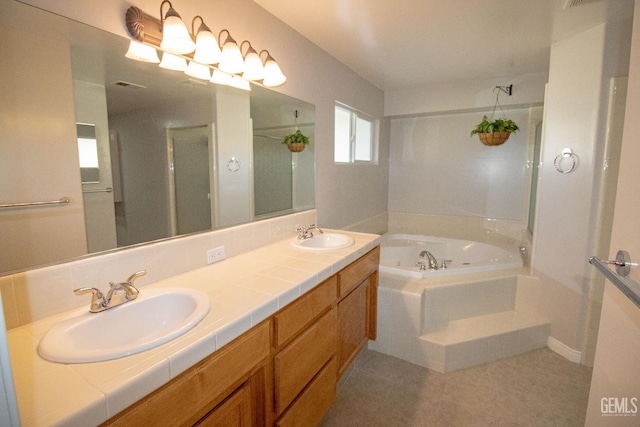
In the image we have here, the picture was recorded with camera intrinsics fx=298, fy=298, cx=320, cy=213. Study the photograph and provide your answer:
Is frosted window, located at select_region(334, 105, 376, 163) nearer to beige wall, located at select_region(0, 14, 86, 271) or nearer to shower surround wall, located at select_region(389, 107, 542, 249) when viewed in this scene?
shower surround wall, located at select_region(389, 107, 542, 249)

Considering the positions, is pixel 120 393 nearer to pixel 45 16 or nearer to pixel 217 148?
pixel 45 16

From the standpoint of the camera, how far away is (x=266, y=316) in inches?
41.2

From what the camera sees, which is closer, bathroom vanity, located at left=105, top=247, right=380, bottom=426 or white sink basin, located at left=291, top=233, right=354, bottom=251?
bathroom vanity, located at left=105, top=247, right=380, bottom=426

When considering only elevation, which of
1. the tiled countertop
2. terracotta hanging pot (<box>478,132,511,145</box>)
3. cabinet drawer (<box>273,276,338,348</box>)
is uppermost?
terracotta hanging pot (<box>478,132,511,145</box>)

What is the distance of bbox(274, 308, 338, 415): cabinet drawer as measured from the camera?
1.14 meters

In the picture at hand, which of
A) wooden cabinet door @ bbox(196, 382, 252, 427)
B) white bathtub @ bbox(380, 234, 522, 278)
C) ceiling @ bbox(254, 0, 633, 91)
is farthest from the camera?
white bathtub @ bbox(380, 234, 522, 278)

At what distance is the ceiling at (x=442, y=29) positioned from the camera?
1.77m

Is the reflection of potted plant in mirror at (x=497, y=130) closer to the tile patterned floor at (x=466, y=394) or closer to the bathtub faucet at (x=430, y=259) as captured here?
the bathtub faucet at (x=430, y=259)

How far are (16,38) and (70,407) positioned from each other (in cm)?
104

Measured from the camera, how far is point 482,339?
212cm

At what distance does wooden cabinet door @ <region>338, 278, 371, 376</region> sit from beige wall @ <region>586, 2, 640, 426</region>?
1055mm

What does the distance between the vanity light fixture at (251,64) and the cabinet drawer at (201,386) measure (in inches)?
51.8

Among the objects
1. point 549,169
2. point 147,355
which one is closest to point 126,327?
point 147,355

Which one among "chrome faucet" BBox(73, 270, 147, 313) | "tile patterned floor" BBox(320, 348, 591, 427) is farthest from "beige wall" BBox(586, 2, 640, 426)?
"chrome faucet" BBox(73, 270, 147, 313)
